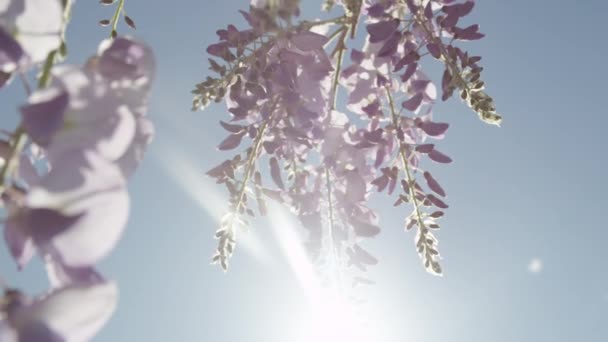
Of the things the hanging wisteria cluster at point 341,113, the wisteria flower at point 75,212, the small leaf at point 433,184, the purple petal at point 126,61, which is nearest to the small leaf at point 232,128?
the hanging wisteria cluster at point 341,113

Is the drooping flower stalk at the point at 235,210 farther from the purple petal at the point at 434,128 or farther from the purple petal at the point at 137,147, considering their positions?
the purple petal at the point at 137,147

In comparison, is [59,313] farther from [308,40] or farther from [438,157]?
[438,157]

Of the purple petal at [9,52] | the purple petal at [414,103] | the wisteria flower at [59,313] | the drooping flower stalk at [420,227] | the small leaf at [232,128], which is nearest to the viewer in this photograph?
the wisteria flower at [59,313]

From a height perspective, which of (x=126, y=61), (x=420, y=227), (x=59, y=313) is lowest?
(x=59, y=313)

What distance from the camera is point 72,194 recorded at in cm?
50

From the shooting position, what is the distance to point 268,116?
157 centimetres

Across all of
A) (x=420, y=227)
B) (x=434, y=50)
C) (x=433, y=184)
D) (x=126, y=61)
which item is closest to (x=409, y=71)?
(x=434, y=50)

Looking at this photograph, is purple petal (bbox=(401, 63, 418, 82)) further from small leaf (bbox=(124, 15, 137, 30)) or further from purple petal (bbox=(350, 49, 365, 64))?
small leaf (bbox=(124, 15, 137, 30))

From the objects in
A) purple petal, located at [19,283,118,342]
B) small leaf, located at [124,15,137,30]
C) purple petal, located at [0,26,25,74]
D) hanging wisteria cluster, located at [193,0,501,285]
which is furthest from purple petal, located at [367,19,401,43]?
purple petal, located at [19,283,118,342]

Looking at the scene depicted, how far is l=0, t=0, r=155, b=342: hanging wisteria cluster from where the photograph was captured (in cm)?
49

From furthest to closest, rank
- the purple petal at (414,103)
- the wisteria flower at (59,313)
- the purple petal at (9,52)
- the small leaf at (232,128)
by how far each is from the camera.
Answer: the small leaf at (232,128), the purple petal at (414,103), the purple petal at (9,52), the wisteria flower at (59,313)

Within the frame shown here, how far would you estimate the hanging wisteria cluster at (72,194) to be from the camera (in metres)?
0.49

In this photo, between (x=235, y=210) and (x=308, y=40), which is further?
(x=235, y=210)

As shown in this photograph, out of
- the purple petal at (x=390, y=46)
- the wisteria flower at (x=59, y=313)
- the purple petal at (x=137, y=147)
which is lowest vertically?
→ the wisteria flower at (x=59, y=313)
